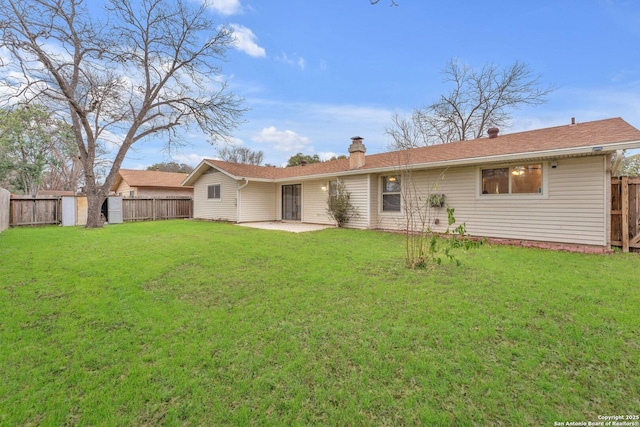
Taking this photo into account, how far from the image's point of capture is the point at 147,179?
931 inches

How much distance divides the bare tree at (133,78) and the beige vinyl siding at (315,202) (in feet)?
16.4

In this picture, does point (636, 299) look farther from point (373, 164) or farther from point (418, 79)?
point (418, 79)

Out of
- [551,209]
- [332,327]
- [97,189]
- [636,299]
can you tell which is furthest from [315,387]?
[97,189]

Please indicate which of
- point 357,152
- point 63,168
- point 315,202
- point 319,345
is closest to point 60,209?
point 315,202

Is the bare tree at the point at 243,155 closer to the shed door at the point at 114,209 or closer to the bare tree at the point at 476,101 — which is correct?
the shed door at the point at 114,209

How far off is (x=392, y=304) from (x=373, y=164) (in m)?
8.27

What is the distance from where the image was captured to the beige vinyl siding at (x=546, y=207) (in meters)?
6.58

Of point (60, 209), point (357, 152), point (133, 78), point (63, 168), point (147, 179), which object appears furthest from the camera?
point (147, 179)

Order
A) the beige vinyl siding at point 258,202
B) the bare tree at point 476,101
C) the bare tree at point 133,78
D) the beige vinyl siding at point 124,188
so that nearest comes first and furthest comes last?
the bare tree at point 133,78 < the beige vinyl siding at point 258,202 < the bare tree at point 476,101 < the beige vinyl siding at point 124,188

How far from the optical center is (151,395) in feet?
6.34

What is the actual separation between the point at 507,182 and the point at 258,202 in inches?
421

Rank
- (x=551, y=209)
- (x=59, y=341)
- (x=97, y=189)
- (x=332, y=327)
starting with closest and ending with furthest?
(x=59, y=341) → (x=332, y=327) → (x=551, y=209) → (x=97, y=189)

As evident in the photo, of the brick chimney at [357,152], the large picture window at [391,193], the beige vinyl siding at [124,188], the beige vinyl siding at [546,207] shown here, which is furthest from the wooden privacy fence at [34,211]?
the beige vinyl siding at [546,207]

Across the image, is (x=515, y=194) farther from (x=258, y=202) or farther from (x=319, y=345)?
(x=258, y=202)
